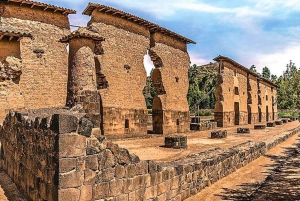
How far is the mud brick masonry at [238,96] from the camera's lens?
30.5 meters

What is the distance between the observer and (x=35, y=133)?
204 inches

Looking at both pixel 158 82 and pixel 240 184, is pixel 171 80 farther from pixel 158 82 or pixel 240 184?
pixel 240 184

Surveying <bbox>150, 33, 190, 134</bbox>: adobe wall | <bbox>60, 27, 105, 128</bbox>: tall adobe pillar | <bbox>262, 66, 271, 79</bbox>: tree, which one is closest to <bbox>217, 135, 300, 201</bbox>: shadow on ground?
<bbox>60, 27, 105, 128</bbox>: tall adobe pillar

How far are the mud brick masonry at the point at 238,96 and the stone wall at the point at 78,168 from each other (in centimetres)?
2426

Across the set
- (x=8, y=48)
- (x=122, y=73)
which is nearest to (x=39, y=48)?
(x=8, y=48)

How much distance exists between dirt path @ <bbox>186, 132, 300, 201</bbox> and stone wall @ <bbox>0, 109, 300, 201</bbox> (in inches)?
21.1

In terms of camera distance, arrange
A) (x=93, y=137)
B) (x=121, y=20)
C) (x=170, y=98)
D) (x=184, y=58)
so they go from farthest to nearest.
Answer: (x=184, y=58) → (x=170, y=98) → (x=121, y=20) → (x=93, y=137)

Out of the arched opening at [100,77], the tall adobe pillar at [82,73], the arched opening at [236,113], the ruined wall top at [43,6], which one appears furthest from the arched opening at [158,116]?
the arched opening at [236,113]

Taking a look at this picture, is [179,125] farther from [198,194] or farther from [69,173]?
[69,173]

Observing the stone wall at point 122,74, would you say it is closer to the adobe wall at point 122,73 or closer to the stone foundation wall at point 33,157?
the adobe wall at point 122,73

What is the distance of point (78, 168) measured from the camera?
433 centimetres

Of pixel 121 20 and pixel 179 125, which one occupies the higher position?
pixel 121 20

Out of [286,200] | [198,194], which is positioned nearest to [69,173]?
[198,194]

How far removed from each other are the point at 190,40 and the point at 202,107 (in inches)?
1465
